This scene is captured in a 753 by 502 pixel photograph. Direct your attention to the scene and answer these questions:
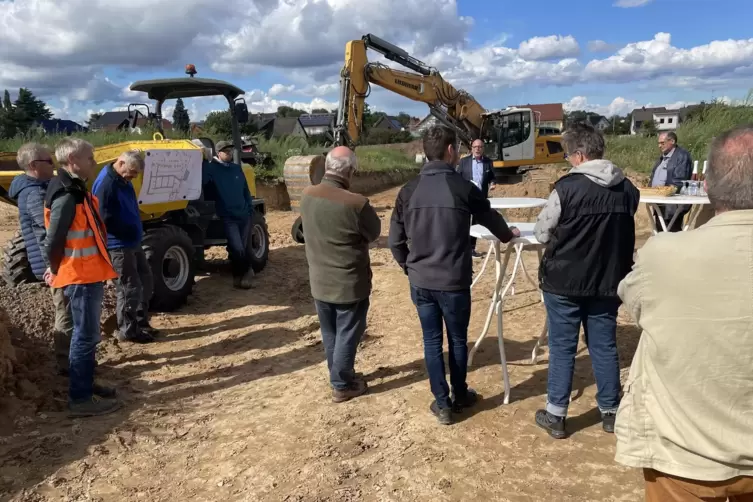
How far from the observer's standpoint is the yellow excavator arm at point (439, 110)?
1117cm

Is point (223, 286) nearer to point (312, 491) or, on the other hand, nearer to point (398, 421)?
point (398, 421)

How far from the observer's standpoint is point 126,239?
14.9 feet

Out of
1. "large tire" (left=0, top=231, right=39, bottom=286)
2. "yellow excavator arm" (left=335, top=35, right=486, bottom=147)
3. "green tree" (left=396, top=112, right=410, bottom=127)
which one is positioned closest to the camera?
"large tire" (left=0, top=231, right=39, bottom=286)

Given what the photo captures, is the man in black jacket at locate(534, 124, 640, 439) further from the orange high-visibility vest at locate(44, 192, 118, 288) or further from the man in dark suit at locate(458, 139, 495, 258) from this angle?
the man in dark suit at locate(458, 139, 495, 258)

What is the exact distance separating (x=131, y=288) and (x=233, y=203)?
2133 mm

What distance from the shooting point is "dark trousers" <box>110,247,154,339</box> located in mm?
4605

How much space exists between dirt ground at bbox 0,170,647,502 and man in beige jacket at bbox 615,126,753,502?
50.9 inches

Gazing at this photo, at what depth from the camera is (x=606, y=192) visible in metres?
2.85

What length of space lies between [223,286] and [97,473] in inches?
156

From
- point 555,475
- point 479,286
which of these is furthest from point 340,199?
point 479,286

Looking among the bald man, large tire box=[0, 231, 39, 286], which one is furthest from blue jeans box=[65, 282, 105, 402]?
large tire box=[0, 231, 39, 286]

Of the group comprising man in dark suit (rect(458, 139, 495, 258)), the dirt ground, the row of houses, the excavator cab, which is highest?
the row of houses

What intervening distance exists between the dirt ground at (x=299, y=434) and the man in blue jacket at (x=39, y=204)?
0.35 m

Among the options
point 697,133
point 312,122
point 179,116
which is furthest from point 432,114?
point 312,122
